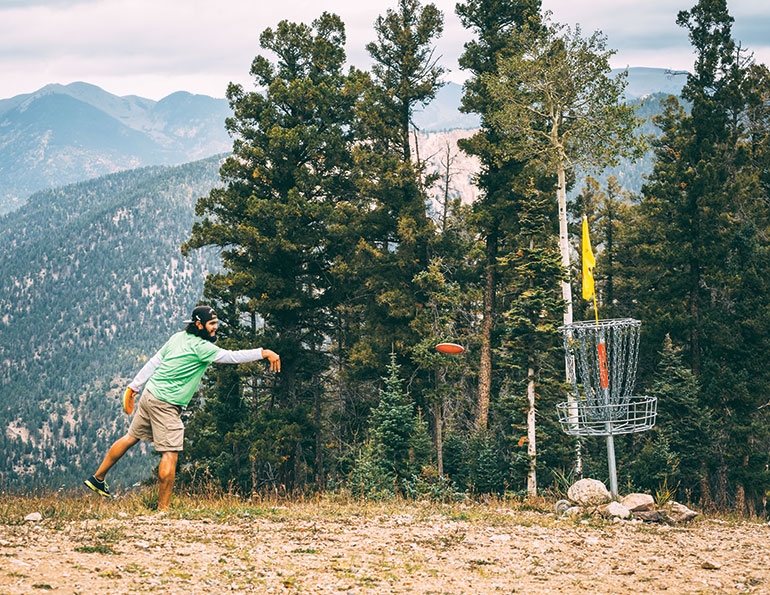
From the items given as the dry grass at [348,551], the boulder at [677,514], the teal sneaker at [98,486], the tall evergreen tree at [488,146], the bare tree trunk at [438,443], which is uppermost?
the tall evergreen tree at [488,146]

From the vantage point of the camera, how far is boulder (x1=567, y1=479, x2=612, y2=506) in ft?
39.9

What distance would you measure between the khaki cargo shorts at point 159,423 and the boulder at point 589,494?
6.13 metres

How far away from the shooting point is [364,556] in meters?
8.06

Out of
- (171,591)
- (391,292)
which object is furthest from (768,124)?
(171,591)

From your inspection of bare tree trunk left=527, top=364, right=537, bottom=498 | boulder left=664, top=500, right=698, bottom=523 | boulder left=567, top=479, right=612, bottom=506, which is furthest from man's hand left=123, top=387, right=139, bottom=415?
bare tree trunk left=527, top=364, right=537, bottom=498

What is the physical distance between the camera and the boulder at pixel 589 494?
1217 centimetres

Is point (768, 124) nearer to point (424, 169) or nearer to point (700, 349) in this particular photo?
point (700, 349)

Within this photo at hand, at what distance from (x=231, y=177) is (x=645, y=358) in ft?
66.5

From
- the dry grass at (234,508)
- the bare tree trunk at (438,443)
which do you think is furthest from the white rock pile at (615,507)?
the bare tree trunk at (438,443)

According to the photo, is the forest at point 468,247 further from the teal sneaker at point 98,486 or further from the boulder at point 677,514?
the teal sneaker at point 98,486

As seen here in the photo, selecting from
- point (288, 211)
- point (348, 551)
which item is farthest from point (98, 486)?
point (288, 211)

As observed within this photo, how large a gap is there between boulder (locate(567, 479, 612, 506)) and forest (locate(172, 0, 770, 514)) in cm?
1352

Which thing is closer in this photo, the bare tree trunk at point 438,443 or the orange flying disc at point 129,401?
the orange flying disc at point 129,401

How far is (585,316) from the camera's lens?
117 feet
